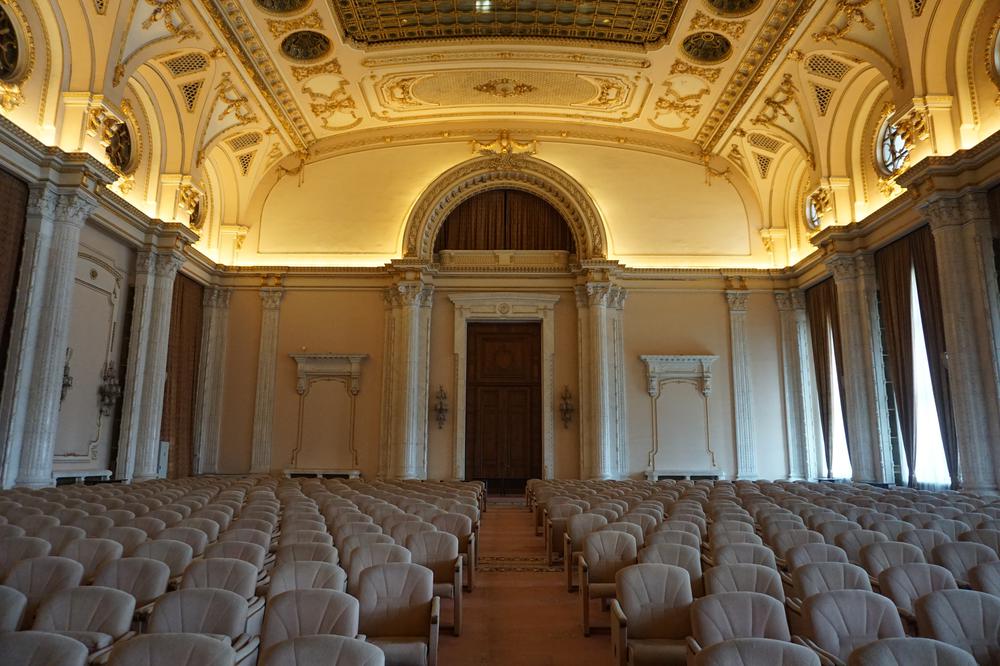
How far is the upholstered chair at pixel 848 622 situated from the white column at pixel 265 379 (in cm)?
1620

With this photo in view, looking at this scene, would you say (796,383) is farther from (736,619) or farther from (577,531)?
(736,619)

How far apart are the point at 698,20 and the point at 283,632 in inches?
554

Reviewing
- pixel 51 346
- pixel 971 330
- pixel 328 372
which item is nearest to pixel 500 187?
pixel 328 372

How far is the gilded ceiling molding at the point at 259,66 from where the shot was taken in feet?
Result: 42.7

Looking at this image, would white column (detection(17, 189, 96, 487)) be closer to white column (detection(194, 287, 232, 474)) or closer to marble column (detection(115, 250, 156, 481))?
marble column (detection(115, 250, 156, 481))

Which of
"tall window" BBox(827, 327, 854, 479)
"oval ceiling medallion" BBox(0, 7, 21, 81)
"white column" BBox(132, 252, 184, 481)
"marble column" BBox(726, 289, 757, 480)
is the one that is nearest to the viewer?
"oval ceiling medallion" BBox(0, 7, 21, 81)

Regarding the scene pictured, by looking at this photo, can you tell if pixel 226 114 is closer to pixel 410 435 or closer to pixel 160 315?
pixel 160 315

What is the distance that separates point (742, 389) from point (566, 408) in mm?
4747

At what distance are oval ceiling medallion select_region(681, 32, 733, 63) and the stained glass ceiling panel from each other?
57 cm

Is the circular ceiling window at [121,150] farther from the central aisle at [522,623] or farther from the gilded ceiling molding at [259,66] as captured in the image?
the central aisle at [522,623]

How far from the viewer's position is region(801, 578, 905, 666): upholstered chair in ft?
12.0

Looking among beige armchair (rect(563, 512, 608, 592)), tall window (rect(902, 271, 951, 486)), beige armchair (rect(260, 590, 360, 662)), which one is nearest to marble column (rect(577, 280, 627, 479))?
tall window (rect(902, 271, 951, 486))

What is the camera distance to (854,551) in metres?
5.94

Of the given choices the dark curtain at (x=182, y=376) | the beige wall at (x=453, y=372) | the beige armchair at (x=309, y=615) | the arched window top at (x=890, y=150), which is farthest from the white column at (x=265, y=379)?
the arched window top at (x=890, y=150)
